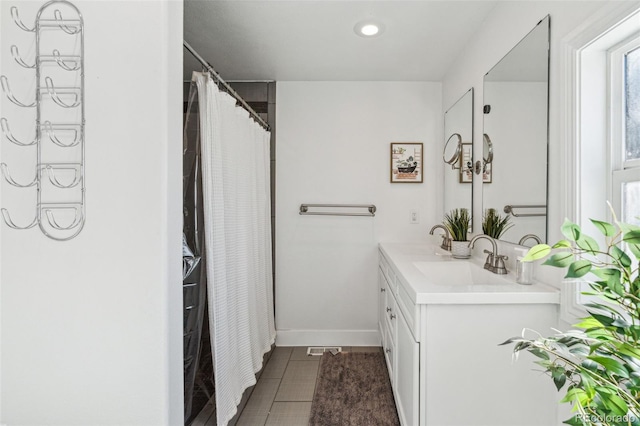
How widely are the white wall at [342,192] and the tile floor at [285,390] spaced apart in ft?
0.68

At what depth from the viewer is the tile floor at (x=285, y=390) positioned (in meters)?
1.74

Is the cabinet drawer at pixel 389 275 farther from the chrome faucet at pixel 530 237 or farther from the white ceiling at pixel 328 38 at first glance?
the white ceiling at pixel 328 38

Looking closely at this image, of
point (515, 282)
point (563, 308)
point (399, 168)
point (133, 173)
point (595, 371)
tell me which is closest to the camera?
point (595, 371)

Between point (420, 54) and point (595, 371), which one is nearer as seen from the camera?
point (595, 371)

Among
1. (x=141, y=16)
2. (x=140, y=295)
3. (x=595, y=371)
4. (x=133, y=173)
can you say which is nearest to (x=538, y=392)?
(x=595, y=371)

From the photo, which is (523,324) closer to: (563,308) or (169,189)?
(563,308)

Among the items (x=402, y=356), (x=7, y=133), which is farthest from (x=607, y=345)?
(x=7, y=133)

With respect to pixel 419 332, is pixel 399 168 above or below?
above

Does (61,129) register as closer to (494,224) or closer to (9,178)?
(9,178)

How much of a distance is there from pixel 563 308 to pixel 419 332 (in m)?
0.51

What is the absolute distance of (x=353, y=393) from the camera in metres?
1.93

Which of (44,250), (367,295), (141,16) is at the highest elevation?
(141,16)

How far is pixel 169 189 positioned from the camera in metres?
1.02

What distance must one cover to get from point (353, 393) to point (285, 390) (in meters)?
0.43
